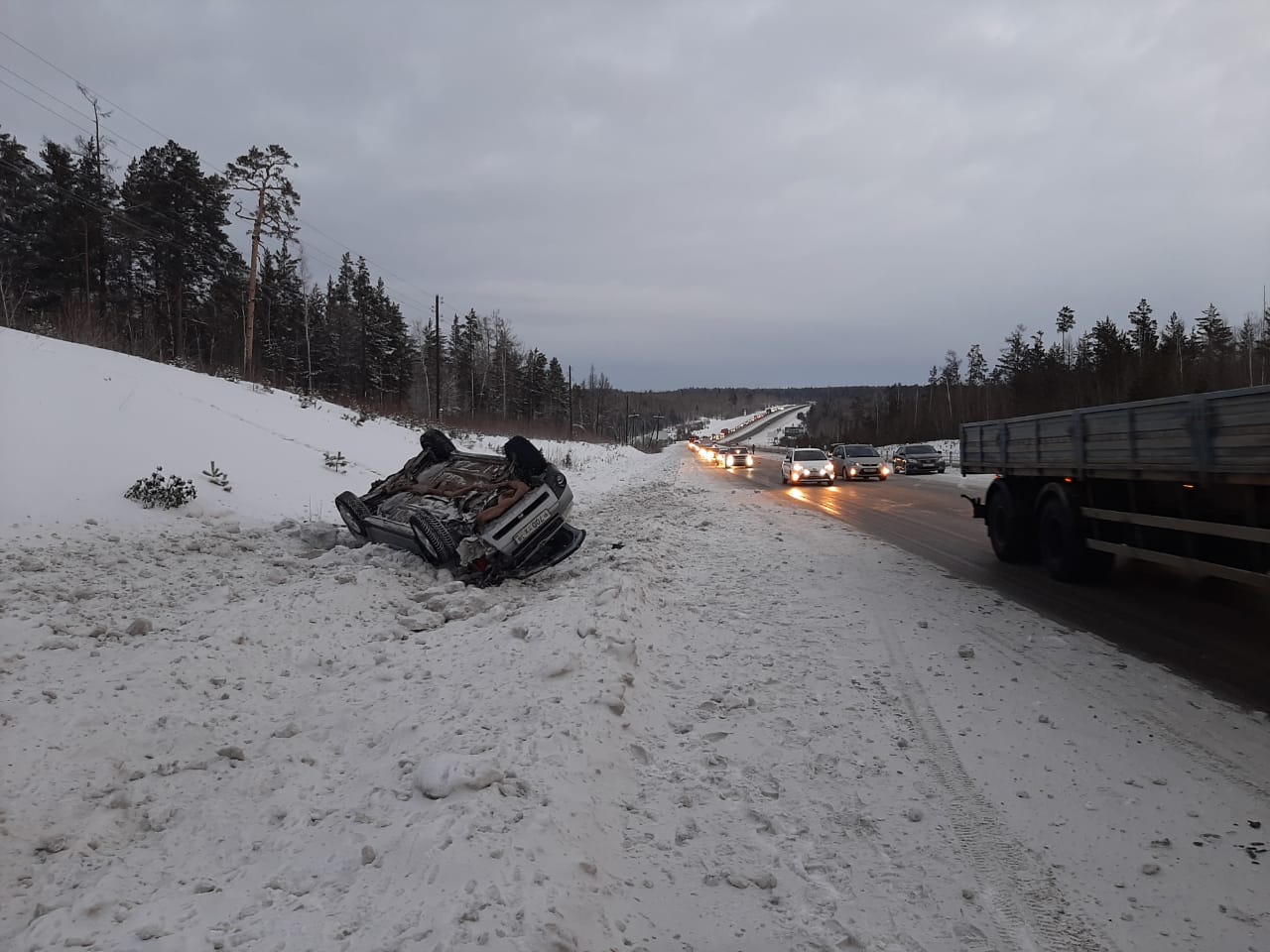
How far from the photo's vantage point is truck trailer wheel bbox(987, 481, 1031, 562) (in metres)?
10.2

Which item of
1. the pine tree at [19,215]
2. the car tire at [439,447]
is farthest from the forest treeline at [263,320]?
the car tire at [439,447]

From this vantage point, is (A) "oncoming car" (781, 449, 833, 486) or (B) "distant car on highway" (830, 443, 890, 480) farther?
(B) "distant car on highway" (830, 443, 890, 480)

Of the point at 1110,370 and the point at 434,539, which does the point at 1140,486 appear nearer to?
the point at 434,539

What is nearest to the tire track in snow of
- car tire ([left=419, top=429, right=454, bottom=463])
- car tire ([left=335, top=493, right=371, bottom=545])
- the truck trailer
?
the truck trailer

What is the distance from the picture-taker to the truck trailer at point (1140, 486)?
5.72 meters

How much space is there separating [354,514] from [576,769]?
6353 mm

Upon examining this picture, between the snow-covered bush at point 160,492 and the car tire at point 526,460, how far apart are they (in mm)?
4960

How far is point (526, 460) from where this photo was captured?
880 centimetres

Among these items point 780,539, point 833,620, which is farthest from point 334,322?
point 833,620

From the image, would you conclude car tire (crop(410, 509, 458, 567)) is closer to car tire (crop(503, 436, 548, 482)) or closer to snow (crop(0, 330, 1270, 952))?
snow (crop(0, 330, 1270, 952))

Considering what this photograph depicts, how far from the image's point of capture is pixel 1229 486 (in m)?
6.01

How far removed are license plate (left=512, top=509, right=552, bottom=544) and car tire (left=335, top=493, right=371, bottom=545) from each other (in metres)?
2.37

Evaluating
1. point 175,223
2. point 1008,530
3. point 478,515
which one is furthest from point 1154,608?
point 175,223

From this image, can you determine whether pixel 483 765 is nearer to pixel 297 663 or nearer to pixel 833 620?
pixel 297 663
